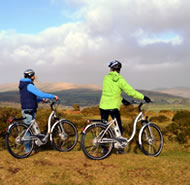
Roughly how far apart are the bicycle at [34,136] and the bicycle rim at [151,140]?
7.07 feet

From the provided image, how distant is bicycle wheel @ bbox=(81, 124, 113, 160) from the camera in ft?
21.4

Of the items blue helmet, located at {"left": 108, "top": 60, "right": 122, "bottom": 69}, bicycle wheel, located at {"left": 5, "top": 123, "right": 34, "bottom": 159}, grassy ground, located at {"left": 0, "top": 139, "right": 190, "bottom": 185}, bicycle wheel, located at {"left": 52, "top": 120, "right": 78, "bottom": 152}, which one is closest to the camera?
grassy ground, located at {"left": 0, "top": 139, "right": 190, "bottom": 185}

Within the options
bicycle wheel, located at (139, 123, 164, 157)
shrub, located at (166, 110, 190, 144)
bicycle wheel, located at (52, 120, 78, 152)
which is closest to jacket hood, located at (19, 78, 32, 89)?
bicycle wheel, located at (52, 120, 78, 152)

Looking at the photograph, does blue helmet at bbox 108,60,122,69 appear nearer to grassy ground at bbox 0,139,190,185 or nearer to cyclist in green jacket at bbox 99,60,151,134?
cyclist in green jacket at bbox 99,60,151,134

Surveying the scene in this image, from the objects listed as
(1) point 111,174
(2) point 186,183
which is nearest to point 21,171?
(1) point 111,174

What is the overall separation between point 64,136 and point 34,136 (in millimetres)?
982

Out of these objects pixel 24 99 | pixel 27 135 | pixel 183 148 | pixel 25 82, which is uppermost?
pixel 25 82

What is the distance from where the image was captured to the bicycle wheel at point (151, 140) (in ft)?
23.9

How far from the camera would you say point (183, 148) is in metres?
11.6

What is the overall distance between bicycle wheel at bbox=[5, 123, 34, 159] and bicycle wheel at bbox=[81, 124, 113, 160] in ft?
5.41

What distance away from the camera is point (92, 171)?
579 cm

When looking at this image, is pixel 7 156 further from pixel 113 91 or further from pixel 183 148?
pixel 183 148

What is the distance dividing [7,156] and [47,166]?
1538mm

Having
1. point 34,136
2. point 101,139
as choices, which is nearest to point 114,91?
point 101,139
